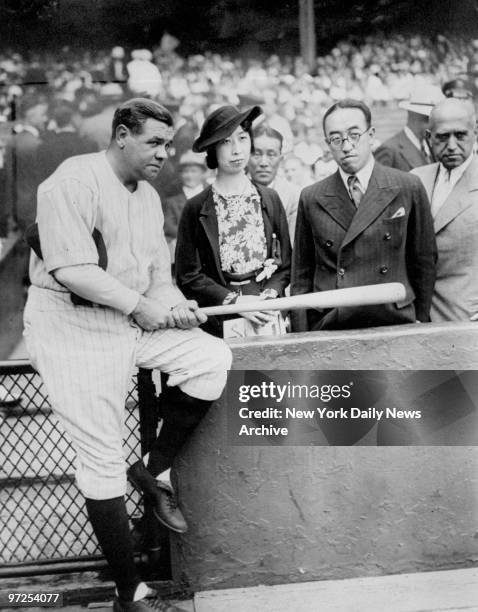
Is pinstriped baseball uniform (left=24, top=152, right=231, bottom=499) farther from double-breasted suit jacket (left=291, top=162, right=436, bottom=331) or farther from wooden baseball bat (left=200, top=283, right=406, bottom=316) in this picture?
double-breasted suit jacket (left=291, top=162, right=436, bottom=331)

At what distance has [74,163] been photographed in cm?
294

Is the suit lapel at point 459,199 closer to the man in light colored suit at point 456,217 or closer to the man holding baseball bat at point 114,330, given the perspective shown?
the man in light colored suit at point 456,217

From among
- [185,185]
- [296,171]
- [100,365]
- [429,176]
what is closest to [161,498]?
[100,365]

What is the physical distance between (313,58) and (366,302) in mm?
2519

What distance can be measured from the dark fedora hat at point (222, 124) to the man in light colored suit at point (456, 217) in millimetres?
858

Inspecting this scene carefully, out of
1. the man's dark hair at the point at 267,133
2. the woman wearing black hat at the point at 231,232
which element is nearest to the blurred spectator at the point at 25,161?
the man's dark hair at the point at 267,133

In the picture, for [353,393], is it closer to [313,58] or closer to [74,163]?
[74,163]

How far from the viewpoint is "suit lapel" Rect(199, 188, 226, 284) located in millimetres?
3635

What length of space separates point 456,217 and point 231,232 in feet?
3.27

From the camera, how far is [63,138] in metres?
5.16

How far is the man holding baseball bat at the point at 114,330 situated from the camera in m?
2.79

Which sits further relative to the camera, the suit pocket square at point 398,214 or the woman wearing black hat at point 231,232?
the woman wearing black hat at point 231,232

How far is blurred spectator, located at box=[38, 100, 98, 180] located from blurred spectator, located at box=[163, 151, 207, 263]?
1.88 feet

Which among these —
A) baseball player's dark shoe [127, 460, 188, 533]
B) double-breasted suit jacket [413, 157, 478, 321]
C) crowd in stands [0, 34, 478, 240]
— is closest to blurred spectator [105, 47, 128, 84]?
crowd in stands [0, 34, 478, 240]
